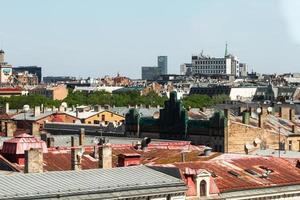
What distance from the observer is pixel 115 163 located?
2486 inches

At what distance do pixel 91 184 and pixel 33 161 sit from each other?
7186 millimetres

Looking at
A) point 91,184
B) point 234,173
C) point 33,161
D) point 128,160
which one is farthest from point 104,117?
Result: point 91,184

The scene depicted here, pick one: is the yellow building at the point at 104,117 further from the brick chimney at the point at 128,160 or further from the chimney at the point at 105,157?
the chimney at the point at 105,157

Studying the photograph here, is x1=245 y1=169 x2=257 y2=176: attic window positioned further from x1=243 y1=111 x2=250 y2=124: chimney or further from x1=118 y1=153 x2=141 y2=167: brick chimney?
x1=243 y1=111 x2=250 y2=124: chimney

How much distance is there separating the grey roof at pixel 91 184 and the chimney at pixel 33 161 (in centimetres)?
396

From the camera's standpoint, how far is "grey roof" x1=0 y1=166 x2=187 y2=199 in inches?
1758

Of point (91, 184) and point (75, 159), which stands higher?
point (75, 159)

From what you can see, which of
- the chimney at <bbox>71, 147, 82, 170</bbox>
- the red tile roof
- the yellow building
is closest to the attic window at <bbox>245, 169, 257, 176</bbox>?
the red tile roof

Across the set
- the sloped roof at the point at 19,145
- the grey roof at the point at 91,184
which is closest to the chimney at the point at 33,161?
the grey roof at the point at 91,184

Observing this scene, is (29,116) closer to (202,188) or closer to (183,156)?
(183,156)

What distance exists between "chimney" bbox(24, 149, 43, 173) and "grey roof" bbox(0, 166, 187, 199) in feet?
13.0

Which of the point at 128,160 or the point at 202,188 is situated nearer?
the point at 202,188

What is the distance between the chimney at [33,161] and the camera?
2074 inches

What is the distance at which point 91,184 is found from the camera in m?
46.8
